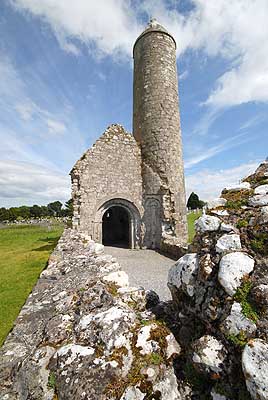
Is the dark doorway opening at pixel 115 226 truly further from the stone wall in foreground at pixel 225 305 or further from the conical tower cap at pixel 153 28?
the stone wall in foreground at pixel 225 305

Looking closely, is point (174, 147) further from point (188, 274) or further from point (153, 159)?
point (188, 274)

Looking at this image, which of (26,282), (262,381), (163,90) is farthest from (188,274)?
(163,90)

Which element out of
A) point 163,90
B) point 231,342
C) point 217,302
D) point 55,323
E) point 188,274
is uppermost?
point 163,90

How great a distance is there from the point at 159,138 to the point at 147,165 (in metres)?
1.84

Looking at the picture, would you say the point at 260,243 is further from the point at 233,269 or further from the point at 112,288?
the point at 112,288

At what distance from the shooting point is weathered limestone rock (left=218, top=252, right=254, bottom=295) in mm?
1612

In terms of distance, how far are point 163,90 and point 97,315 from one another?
47.6 ft

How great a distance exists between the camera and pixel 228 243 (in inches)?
73.8

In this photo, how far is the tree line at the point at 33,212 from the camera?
231 feet

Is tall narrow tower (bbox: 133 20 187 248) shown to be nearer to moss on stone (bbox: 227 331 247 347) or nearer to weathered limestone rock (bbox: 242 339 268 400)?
moss on stone (bbox: 227 331 247 347)

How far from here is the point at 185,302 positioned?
6.55ft

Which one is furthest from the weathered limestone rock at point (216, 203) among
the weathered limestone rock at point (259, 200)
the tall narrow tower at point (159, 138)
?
the tall narrow tower at point (159, 138)

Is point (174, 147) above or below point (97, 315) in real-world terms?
above

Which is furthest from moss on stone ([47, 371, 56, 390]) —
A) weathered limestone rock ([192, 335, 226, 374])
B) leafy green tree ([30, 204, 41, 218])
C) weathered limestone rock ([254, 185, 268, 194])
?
leafy green tree ([30, 204, 41, 218])
